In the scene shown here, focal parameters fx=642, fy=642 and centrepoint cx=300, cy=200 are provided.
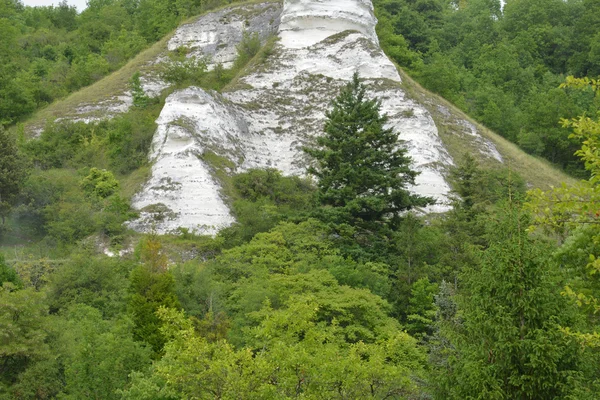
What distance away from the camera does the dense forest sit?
914cm

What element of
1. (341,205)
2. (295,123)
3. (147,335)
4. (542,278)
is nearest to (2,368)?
(147,335)

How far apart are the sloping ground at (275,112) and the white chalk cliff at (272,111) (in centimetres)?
7

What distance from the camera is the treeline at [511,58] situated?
157 feet

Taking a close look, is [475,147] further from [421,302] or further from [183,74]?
[421,302]

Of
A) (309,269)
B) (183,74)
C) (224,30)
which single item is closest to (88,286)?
(309,269)

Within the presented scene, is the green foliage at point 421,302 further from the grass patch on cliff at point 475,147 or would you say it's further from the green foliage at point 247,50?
the green foliage at point 247,50

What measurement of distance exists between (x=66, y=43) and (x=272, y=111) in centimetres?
3781

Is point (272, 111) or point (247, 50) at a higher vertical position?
point (247, 50)

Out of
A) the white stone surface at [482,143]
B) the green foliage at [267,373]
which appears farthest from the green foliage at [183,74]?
the green foliage at [267,373]

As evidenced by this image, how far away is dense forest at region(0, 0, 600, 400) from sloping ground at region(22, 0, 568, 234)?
55.0 inches

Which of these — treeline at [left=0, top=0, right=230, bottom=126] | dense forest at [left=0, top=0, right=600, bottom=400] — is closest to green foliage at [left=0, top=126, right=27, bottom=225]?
dense forest at [left=0, top=0, right=600, bottom=400]

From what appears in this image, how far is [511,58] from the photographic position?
62.4m

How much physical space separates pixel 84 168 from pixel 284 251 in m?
15.7

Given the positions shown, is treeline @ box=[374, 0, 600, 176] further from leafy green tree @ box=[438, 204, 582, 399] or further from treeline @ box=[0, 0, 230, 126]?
leafy green tree @ box=[438, 204, 582, 399]
